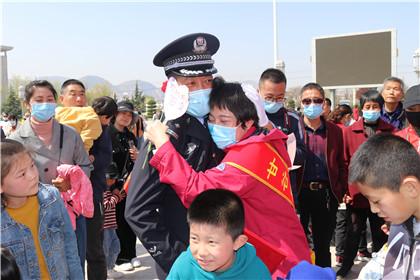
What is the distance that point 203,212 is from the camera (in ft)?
5.55

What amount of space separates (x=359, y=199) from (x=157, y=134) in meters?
3.42

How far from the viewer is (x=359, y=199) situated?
4.52m

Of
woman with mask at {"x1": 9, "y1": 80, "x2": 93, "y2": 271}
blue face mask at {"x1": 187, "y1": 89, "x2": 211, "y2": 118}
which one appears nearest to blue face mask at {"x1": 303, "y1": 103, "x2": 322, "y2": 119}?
woman with mask at {"x1": 9, "y1": 80, "x2": 93, "y2": 271}

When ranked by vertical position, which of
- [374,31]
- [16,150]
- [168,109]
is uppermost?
[374,31]

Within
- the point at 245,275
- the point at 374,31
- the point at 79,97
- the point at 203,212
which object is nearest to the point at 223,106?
Result: the point at 203,212

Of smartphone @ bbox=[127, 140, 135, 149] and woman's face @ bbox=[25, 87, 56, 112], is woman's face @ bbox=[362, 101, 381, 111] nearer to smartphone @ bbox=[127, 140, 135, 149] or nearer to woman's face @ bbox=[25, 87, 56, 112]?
smartphone @ bbox=[127, 140, 135, 149]

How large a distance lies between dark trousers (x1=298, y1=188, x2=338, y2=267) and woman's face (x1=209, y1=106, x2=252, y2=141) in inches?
103

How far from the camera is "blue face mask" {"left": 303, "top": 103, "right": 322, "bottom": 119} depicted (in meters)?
4.46

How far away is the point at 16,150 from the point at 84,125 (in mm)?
1722

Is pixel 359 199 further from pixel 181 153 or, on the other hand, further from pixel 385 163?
pixel 181 153

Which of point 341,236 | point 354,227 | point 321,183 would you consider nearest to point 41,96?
point 321,183

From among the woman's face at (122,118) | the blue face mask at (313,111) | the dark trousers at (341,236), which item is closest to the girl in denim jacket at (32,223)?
the woman's face at (122,118)

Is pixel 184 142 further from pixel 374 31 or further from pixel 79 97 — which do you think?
pixel 374 31

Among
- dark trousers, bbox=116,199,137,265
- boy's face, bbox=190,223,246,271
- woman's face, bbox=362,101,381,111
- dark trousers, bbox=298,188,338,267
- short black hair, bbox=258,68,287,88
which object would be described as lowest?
dark trousers, bbox=116,199,137,265
